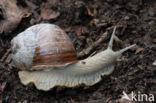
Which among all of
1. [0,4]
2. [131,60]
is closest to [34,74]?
[131,60]

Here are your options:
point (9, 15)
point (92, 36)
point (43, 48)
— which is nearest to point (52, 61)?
point (43, 48)

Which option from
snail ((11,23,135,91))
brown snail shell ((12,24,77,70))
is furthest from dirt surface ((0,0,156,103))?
brown snail shell ((12,24,77,70))

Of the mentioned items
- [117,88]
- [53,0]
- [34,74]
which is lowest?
[117,88]

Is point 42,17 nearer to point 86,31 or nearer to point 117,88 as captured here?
point 86,31

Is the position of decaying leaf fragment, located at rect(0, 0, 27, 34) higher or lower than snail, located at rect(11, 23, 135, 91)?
higher

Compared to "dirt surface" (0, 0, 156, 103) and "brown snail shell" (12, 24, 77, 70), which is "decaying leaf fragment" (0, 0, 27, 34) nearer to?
"dirt surface" (0, 0, 156, 103)

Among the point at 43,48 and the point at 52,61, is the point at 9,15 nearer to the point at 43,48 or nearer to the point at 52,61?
the point at 43,48
